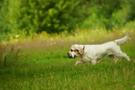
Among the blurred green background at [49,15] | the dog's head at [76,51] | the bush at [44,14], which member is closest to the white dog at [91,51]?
the dog's head at [76,51]

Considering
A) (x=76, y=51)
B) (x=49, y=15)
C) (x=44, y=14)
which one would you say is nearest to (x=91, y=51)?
(x=76, y=51)

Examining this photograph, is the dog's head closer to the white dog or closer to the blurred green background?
the white dog

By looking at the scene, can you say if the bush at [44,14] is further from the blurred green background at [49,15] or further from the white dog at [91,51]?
the white dog at [91,51]

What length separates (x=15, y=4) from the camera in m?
26.0

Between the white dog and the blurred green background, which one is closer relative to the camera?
the white dog

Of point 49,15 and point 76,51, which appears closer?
point 76,51

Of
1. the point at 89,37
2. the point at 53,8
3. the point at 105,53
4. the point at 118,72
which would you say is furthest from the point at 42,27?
the point at 118,72

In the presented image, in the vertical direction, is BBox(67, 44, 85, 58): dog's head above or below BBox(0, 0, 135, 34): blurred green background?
below

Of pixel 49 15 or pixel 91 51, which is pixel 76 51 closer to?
pixel 91 51

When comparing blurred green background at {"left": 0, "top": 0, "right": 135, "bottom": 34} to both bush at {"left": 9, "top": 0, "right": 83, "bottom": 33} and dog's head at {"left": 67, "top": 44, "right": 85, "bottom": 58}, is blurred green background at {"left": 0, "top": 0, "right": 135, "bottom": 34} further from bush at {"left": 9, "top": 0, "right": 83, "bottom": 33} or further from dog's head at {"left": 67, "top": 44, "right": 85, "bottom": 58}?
dog's head at {"left": 67, "top": 44, "right": 85, "bottom": 58}

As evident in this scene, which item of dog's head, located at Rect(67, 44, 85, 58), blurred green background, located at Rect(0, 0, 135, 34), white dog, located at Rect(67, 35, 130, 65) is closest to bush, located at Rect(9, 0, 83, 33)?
blurred green background, located at Rect(0, 0, 135, 34)

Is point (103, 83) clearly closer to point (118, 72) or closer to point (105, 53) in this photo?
point (118, 72)

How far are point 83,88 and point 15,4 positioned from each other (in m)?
22.3

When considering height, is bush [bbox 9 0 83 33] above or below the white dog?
above
